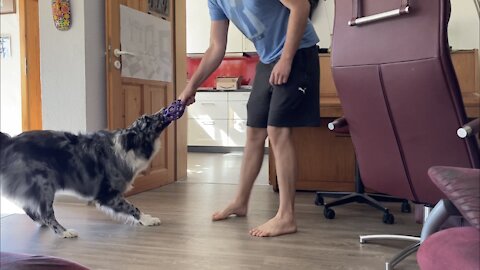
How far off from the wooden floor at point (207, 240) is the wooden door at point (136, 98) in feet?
1.98

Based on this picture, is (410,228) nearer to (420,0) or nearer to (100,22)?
(420,0)

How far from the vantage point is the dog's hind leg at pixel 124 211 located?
2.41 metres

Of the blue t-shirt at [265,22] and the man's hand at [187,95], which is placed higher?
the blue t-shirt at [265,22]

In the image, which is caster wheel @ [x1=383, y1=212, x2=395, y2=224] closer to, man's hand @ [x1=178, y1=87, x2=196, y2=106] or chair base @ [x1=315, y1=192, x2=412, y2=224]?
chair base @ [x1=315, y1=192, x2=412, y2=224]

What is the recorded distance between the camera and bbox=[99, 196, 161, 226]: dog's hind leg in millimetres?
2414

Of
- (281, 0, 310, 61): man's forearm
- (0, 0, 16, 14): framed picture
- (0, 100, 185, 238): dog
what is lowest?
(0, 100, 185, 238): dog

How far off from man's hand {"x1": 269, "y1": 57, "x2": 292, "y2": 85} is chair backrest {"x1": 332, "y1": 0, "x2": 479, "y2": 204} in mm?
502

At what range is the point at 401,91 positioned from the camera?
1.40 m

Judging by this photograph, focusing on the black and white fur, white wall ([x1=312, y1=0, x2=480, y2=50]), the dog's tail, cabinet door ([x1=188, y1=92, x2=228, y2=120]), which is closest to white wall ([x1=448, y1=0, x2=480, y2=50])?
white wall ([x1=312, y1=0, x2=480, y2=50])

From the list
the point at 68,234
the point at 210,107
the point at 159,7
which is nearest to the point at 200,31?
the point at 210,107

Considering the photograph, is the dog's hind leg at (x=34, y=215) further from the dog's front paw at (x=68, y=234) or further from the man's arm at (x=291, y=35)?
the man's arm at (x=291, y=35)

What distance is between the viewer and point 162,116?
2.56 m

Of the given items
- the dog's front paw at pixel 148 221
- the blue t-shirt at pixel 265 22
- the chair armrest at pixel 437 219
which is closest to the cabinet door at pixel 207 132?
the dog's front paw at pixel 148 221

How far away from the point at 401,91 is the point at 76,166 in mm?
1660
